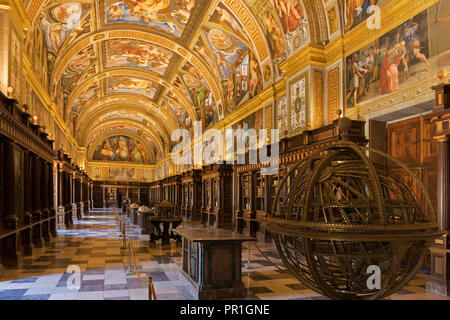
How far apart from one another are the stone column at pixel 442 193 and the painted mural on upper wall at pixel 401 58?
3.59 ft

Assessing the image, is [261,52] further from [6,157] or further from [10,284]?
[10,284]

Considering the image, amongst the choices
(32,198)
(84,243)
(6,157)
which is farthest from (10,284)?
(84,243)

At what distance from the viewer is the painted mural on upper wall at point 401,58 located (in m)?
7.01

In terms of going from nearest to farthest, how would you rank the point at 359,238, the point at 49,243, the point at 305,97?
the point at 359,238
the point at 305,97
the point at 49,243

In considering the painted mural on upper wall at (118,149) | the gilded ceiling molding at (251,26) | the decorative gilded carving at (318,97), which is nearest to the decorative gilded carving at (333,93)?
the decorative gilded carving at (318,97)

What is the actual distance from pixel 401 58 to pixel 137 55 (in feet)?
59.1

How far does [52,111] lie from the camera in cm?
1808

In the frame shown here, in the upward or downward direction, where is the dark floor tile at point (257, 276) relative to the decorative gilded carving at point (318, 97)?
downward

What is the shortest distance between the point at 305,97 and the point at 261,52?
4.25 m

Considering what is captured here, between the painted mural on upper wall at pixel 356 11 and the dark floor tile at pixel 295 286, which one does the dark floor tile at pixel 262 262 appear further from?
the painted mural on upper wall at pixel 356 11

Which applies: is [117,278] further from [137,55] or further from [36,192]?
[137,55]

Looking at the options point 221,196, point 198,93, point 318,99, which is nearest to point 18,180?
point 318,99

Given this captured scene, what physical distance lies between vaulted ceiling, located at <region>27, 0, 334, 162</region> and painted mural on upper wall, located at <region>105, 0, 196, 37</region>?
5 cm

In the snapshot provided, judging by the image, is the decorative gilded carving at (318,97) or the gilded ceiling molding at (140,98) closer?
the decorative gilded carving at (318,97)
